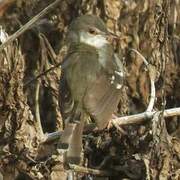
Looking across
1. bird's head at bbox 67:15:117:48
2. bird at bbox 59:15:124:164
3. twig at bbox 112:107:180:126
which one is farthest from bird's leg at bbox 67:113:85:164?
bird's head at bbox 67:15:117:48

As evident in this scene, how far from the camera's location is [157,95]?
498cm

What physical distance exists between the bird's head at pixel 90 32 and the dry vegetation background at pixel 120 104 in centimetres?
29

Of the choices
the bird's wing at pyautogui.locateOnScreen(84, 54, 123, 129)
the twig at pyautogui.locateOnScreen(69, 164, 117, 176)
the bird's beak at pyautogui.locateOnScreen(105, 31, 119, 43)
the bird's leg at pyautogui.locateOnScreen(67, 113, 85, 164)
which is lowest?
the twig at pyautogui.locateOnScreen(69, 164, 117, 176)

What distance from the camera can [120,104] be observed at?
5363 millimetres

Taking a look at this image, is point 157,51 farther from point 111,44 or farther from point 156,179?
point 156,179

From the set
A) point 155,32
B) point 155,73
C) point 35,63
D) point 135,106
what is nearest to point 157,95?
point 155,73

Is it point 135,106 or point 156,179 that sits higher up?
point 135,106

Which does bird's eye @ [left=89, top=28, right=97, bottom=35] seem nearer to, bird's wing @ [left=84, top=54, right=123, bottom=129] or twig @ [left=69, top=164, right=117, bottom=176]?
bird's wing @ [left=84, top=54, right=123, bottom=129]

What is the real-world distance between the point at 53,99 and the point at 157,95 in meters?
1.10

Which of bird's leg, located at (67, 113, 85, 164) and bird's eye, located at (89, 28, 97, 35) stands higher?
bird's eye, located at (89, 28, 97, 35)

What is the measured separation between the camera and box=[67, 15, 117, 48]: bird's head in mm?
5219

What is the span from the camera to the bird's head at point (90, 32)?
522 centimetres

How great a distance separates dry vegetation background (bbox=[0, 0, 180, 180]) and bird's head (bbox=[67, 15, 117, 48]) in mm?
293

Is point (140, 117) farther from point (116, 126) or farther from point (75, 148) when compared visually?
point (75, 148)
